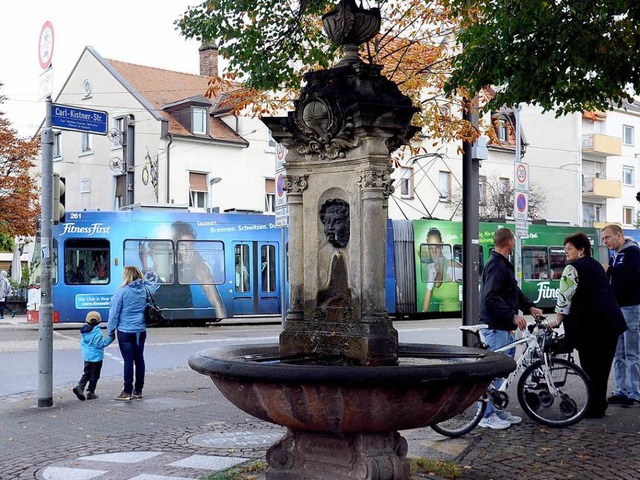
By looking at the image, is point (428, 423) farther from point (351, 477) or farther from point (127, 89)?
point (127, 89)

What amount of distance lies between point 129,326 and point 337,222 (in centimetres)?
535

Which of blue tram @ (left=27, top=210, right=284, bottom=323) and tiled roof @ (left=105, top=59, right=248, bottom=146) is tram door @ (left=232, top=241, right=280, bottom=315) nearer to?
blue tram @ (left=27, top=210, right=284, bottom=323)

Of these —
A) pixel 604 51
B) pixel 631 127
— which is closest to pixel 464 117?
pixel 604 51

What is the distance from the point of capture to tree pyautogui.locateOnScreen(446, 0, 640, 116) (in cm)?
1043

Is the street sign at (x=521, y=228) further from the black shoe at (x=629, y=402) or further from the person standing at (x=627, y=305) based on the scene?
the black shoe at (x=629, y=402)

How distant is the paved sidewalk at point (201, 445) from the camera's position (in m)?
7.20

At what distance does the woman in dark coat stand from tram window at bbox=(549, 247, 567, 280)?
84.6 feet

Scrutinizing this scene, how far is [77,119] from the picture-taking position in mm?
11602

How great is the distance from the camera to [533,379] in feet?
30.1

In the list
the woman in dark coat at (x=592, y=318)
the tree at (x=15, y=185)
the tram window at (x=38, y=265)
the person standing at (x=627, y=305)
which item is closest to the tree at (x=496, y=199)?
the tree at (x=15, y=185)

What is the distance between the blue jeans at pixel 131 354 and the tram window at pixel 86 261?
14346 millimetres

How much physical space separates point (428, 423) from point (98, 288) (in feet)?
68.1

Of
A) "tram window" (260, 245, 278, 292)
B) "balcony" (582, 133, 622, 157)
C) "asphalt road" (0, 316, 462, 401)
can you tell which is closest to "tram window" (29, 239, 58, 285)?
"asphalt road" (0, 316, 462, 401)

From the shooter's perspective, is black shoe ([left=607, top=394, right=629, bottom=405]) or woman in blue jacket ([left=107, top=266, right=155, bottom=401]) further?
woman in blue jacket ([left=107, top=266, right=155, bottom=401])
